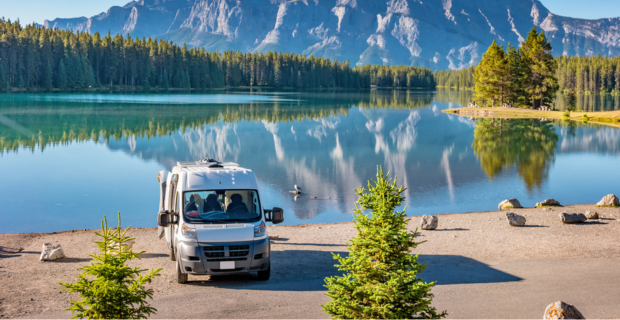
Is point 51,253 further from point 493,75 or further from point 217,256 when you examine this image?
point 493,75

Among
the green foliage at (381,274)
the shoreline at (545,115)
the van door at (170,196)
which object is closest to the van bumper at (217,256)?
the van door at (170,196)

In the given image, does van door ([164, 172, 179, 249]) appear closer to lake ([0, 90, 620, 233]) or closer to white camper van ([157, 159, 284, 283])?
white camper van ([157, 159, 284, 283])

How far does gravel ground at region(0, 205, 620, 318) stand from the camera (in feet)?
31.6

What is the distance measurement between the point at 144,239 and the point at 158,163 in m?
19.6

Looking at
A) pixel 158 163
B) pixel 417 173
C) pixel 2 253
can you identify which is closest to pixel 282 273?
pixel 2 253

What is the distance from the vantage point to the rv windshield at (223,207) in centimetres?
1114

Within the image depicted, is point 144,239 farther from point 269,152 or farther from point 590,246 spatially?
point 269,152

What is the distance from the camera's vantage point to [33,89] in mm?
124438

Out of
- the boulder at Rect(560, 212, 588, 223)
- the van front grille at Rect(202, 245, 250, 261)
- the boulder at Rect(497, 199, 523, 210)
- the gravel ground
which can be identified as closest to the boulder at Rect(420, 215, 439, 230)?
the gravel ground

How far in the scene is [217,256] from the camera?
10680 millimetres

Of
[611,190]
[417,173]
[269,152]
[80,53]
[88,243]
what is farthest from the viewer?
[80,53]

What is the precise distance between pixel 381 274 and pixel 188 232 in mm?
5990

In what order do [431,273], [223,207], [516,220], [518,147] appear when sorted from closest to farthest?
[223,207] < [431,273] < [516,220] < [518,147]

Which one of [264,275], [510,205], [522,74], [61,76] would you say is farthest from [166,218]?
[61,76]
